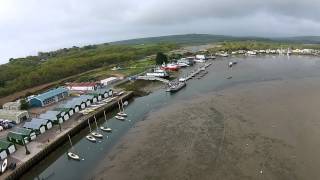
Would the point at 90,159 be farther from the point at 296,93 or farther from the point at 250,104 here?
the point at 296,93

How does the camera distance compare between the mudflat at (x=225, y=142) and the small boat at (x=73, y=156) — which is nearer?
the mudflat at (x=225, y=142)

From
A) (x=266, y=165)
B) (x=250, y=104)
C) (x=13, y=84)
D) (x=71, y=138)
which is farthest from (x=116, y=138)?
(x=13, y=84)

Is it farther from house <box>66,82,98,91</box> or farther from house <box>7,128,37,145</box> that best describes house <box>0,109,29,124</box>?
house <box>66,82,98,91</box>

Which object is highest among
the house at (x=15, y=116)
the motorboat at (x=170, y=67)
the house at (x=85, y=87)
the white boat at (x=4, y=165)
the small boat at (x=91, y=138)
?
the motorboat at (x=170, y=67)

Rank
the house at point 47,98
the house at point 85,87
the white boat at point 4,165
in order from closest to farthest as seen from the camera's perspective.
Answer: the white boat at point 4,165 → the house at point 47,98 → the house at point 85,87

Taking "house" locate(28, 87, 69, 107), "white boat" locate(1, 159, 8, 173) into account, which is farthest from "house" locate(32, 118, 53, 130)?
"house" locate(28, 87, 69, 107)

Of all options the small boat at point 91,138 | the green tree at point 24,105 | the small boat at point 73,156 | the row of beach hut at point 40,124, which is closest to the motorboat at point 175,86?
the row of beach hut at point 40,124

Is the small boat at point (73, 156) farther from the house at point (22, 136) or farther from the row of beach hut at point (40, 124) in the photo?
the house at point (22, 136)

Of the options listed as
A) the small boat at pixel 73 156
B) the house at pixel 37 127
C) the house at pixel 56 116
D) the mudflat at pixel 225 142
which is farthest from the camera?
the house at pixel 56 116
